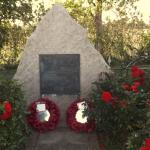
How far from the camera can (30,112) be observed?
27.0ft

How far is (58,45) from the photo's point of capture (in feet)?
29.1

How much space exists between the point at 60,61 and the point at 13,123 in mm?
2364

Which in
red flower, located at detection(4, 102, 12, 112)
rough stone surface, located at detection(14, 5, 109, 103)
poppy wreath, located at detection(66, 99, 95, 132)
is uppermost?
rough stone surface, located at detection(14, 5, 109, 103)

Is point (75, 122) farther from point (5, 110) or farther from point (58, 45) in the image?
point (5, 110)

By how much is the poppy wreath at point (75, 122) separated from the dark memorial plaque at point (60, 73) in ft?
1.36

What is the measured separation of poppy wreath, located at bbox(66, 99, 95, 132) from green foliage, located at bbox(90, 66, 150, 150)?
0.53ft

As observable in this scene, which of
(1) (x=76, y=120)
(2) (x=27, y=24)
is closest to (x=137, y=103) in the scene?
(1) (x=76, y=120)

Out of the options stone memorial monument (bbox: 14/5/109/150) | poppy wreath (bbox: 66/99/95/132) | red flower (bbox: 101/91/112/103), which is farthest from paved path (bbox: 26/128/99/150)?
red flower (bbox: 101/91/112/103)

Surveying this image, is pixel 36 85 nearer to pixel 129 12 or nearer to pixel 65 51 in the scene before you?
pixel 65 51

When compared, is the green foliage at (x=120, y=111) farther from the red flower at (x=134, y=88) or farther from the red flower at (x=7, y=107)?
the red flower at (x=7, y=107)

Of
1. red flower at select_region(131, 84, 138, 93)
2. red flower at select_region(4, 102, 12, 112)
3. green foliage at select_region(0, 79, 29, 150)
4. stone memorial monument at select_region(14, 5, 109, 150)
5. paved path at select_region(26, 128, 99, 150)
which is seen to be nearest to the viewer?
red flower at select_region(4, 102, 12, 112)

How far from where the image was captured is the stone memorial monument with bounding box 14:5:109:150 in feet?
29.1

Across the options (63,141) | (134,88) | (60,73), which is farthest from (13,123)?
(60,73)

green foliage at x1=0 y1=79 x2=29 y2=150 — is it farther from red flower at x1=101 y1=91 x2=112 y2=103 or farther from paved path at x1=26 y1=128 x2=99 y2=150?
red flower at x1=101 y1=91 x2=112 y2=103
